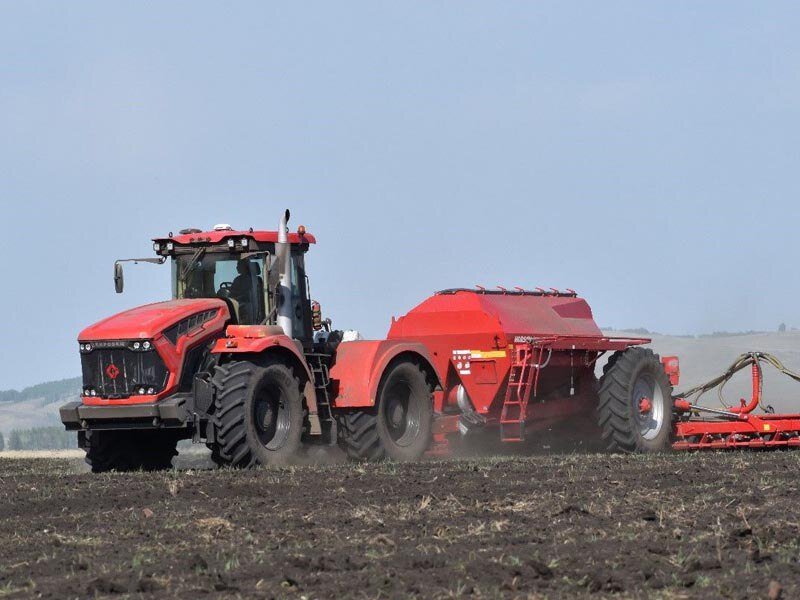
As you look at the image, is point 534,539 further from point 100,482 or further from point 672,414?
point 672,414

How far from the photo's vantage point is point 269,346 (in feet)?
47.3

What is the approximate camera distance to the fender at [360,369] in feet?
50.5

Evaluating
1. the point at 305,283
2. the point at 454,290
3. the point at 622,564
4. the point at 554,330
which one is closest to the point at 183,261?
the point at 305,283

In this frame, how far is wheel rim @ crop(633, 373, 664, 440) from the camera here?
18391 mm

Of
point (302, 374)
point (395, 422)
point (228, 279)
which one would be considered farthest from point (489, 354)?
point (228, 279)

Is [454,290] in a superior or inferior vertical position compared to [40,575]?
superior

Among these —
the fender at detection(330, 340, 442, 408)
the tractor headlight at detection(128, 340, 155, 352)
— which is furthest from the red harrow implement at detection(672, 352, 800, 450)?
the tractor headlight at detection(128, 340, 155, 352)

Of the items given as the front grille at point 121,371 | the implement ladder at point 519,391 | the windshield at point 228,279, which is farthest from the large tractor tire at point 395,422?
the front grille at point 121,371

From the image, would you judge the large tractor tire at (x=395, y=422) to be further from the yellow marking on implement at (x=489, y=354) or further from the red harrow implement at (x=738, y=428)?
the red harrow implement at (x=738, y=428)

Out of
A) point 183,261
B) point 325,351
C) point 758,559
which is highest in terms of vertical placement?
point 183,261

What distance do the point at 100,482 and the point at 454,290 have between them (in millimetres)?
6873

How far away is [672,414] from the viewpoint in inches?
742

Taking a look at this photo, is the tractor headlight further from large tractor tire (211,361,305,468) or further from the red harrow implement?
the red harrow implement

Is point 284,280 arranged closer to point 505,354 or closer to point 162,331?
point 162,331
